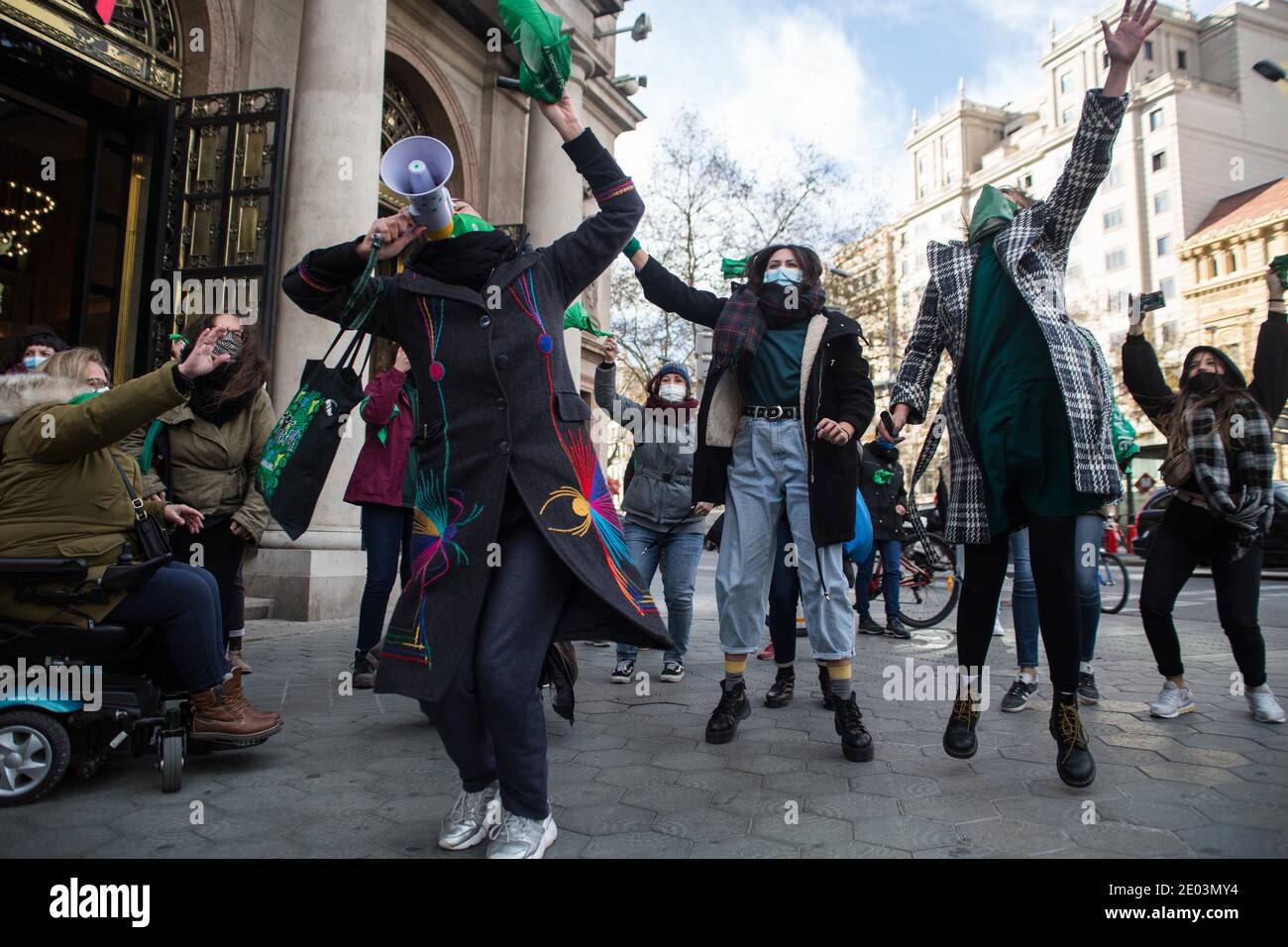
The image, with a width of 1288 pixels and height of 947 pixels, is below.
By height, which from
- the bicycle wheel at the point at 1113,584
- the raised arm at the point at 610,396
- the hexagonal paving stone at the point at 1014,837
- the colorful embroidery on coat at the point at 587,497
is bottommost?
the hexagonal paving stone at the point at 1014,837

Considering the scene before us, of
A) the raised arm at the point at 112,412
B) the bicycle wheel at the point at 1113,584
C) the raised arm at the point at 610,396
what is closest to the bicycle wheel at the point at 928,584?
the bicycle wheel at the point at 1113,584

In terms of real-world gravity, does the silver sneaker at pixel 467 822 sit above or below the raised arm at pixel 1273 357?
below

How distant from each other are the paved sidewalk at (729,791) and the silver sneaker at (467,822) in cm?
6

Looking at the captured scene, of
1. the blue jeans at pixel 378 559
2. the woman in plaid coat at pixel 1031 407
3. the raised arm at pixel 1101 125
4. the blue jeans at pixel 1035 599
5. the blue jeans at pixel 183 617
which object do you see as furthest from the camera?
the blue jeans at pixel 378 559

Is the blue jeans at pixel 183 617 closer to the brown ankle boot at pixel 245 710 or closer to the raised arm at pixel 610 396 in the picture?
the brown ankle boot at pixel 245 710

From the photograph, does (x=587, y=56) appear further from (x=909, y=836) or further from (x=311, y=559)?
(x=909, y=836)

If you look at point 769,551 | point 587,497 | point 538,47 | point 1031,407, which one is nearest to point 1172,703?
point 1031,407

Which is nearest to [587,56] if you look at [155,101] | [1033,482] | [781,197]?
[155,101]

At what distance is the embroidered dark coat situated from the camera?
7.93 ft

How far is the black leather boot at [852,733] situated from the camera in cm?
351

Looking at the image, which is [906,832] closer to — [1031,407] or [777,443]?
[1031,407]
